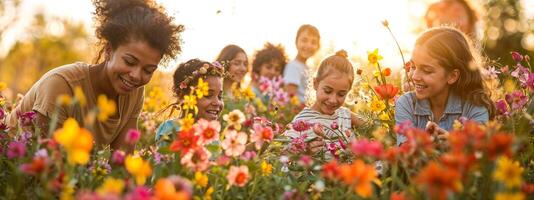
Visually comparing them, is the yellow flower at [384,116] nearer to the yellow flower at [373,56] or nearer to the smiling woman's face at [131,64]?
the yellow flower at [373,56]

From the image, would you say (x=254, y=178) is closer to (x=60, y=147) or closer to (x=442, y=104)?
(x=60, y=147)

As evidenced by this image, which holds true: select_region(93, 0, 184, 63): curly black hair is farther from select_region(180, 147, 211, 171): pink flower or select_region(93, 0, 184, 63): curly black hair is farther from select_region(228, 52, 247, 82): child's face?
select_region(228, 52, 247, 82): child's face

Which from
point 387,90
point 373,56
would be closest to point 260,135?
point 387,90

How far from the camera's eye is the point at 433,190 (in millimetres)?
1185

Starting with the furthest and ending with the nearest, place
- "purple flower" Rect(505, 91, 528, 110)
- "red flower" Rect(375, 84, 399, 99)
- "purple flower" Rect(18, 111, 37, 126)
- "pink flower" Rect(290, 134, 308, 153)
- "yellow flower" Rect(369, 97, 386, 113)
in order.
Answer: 1. "yellow flower" Rect(369, 97, 386, 113)
2. "red flower" Rect(375, 84, 399, 99)
3. "pink flower" Rect(290, 134, 308, 153)
4. "purple flower" Rect(505, 91, 528, 110)
5. "purple flower" Rect(18, 111, 37, 126)

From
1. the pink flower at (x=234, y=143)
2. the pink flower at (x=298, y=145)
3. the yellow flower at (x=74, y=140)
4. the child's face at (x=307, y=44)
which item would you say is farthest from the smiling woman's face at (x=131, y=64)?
the child's face at (x=307, y=44)

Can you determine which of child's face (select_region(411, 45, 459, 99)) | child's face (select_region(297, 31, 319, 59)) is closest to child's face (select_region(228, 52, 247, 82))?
child's face (select_region(297, 31, 319, 59))

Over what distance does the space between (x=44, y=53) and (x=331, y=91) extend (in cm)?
3454

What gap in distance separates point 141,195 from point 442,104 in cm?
227

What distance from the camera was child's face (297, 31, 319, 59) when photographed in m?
7.30

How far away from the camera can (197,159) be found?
1854 millimetres

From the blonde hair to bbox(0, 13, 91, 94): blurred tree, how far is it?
31.1 m

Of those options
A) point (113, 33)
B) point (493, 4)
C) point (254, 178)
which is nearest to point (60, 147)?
point (254, 178)

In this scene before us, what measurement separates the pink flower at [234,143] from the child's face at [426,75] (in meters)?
1.30
